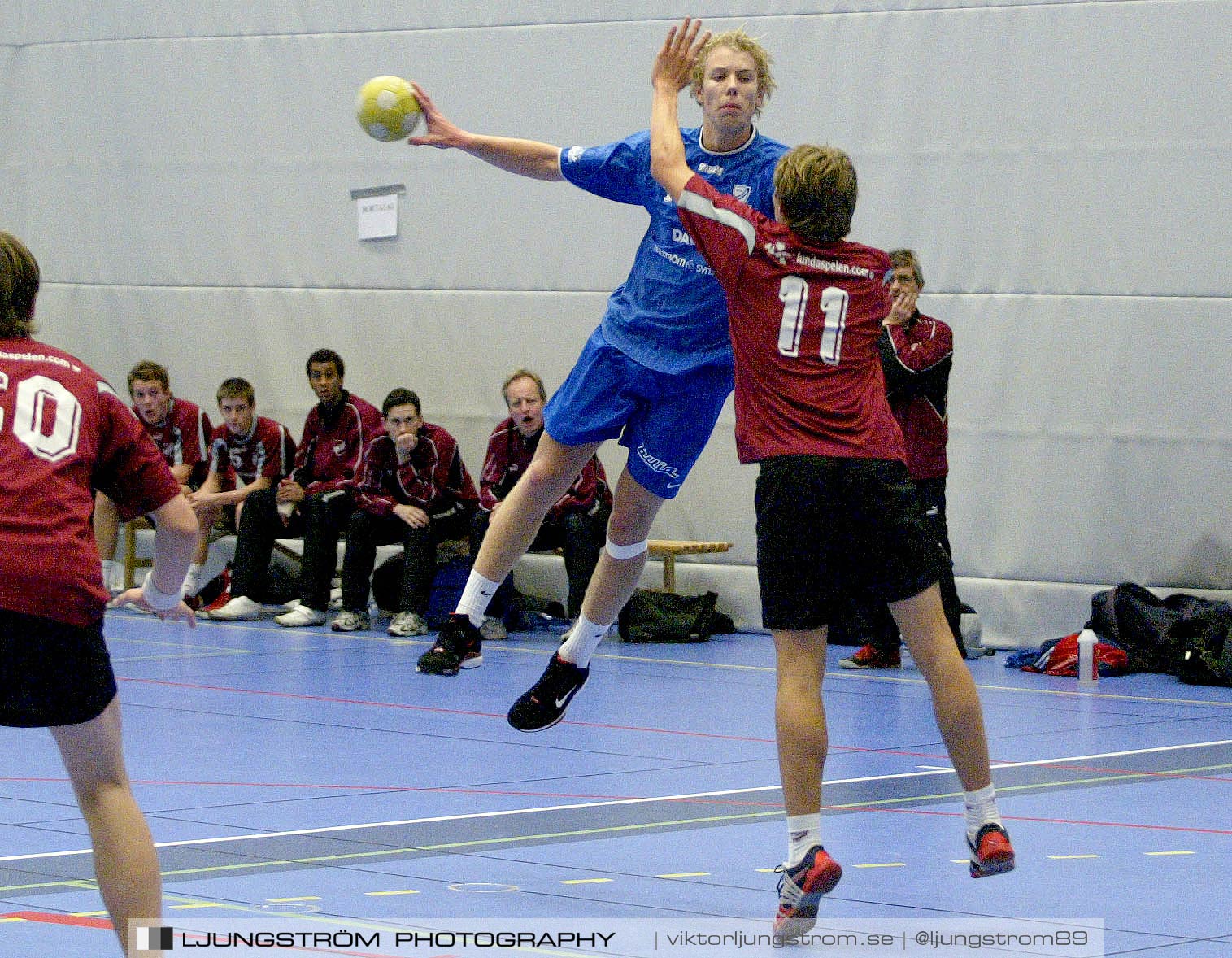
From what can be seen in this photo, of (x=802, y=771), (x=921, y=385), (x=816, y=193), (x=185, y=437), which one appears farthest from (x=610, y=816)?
(x=185, y=437)

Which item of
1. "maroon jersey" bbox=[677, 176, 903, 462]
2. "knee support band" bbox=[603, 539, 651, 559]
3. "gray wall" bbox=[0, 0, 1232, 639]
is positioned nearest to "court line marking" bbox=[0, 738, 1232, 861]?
"knee support band" bbox=[603, 539, 651, 559]

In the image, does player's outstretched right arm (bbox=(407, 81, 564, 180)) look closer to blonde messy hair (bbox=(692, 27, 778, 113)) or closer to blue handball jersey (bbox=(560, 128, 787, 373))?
blue handball jersey (bbox=(560, 128, 787, 373))

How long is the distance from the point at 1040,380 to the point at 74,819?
20.8 feet

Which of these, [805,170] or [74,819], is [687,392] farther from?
[74,819]

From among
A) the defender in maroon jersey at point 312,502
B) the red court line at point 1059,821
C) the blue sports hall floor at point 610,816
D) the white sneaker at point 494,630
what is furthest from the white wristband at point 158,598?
the defender in maroon jersey at point 312,502

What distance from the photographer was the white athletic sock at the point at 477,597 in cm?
588

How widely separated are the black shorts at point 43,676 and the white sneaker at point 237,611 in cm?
808

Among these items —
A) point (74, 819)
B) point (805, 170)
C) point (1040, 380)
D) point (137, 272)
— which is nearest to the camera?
point (805, 170)

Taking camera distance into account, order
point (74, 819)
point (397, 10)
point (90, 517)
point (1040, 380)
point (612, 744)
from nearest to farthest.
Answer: point (90, 517), point (74, 819), point (612, 744), point (1040, 380), point (397, 10)

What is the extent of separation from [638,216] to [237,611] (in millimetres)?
3369

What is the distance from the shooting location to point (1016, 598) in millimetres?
10305

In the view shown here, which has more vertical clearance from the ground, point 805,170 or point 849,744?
point 805,170

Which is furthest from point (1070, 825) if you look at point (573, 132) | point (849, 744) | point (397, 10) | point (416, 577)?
point (397, 10)

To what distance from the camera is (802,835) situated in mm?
4207
